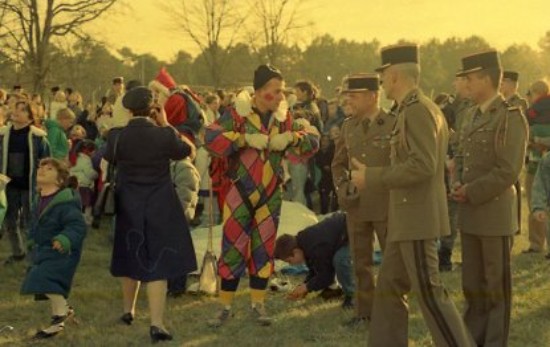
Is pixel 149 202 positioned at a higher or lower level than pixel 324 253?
higher

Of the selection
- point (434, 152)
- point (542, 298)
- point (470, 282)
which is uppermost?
point (434, 152)

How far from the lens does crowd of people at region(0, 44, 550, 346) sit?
4.47m

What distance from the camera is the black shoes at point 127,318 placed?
20.6 ft

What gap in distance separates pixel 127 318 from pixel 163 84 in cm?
220

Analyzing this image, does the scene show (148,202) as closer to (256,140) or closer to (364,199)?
(256,140)

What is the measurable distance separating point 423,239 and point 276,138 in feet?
6.45

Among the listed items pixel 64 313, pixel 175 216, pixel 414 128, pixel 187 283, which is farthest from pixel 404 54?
pixel 187 283

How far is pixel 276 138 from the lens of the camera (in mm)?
6086

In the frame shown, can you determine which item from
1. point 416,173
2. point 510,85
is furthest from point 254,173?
point 510,85

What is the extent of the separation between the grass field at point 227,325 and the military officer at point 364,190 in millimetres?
393

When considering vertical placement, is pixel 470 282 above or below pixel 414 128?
below

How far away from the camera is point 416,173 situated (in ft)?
14.0

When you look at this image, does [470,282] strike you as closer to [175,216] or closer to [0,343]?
[175,216]

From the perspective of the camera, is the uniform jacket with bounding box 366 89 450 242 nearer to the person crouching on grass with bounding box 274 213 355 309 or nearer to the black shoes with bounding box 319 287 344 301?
the person crouching on grass with bounding box 274 213 355 309
